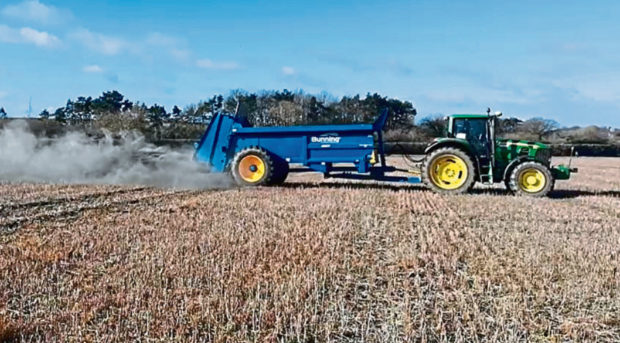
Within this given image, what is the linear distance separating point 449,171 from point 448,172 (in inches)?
1.3

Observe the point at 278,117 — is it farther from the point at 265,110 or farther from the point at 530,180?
the point at 530,180

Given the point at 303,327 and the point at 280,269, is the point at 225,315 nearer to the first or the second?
the point at 303,327

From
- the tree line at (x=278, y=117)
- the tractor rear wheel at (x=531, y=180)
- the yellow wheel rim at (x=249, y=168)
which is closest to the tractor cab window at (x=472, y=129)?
the tractor rear wheel at (x=531, y=180)

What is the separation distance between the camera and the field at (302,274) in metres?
4.01

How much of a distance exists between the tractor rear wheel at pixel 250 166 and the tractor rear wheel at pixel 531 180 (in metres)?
5.77

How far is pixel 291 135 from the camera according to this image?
14.1 metres

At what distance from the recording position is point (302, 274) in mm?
5281

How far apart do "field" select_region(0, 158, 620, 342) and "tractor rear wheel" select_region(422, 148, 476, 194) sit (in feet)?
9.47

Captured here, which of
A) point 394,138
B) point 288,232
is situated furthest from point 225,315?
point 394,138

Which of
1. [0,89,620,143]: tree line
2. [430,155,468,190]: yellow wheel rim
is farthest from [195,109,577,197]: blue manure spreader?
[0,89,620,143]: tree line

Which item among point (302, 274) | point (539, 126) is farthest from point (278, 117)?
point (302, 274)

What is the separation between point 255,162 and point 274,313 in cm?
996

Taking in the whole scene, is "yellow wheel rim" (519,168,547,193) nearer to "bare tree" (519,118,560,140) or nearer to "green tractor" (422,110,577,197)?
"green tractor" (422,110,577,197)

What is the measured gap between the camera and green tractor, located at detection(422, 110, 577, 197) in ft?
42.5
